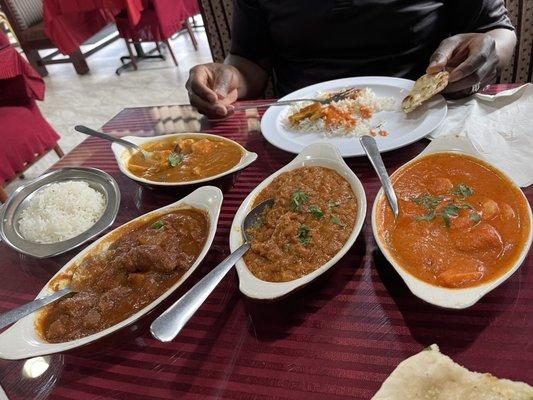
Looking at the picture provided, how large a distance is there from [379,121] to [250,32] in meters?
1.16

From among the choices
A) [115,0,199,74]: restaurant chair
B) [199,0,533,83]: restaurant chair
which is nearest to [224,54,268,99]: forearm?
[199,0,533,83]: restaurant chair

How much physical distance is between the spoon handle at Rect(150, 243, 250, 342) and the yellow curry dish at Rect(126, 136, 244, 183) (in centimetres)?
58

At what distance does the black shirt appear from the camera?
6.93 ft

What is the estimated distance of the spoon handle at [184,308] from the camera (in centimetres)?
95

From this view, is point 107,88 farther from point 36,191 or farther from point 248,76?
point 36,191

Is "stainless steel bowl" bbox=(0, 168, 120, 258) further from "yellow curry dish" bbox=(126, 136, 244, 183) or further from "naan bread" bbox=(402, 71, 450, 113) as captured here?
"naan bread" bbox=(402, 71, 450, 113)

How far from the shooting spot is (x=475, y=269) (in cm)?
99

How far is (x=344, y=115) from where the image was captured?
1802 millimetres

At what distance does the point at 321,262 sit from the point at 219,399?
16.7 inches

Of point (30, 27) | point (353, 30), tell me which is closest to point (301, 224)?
point (353, 30)

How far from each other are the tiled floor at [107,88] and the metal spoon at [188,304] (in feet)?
14.6

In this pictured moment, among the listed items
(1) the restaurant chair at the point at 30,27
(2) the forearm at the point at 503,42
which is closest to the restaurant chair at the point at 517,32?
(2) the forearm at the point at 503,42

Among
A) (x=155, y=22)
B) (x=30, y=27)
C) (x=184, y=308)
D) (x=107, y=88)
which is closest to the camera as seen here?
(x=184, y=308)

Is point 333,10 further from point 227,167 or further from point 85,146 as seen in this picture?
point 85,146
